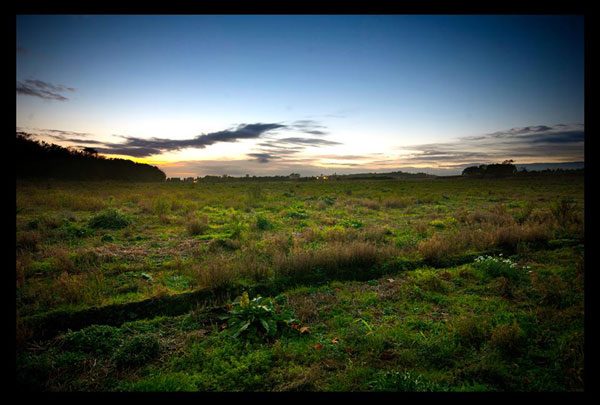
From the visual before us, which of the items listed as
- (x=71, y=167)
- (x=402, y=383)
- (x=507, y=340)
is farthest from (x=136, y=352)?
(x=71, y=167)

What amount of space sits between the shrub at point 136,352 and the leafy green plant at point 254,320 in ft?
3.80

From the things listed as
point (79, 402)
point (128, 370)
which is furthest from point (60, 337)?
point (79, 402)

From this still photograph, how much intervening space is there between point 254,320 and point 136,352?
1761 millimetres

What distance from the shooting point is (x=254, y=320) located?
5000 millimetres

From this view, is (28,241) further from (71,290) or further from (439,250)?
(439,250)

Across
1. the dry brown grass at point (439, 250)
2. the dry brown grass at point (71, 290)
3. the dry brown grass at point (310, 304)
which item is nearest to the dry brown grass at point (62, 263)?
the dry brown grass at point (71, 290)

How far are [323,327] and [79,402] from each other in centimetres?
A: 360

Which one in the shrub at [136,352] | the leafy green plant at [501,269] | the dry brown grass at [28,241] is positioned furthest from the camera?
the dry brown grass at [28,241]

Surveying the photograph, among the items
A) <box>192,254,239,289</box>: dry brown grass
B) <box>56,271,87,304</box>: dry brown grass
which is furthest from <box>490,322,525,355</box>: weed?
<box>56,271,87,304</box>: dry brown grass

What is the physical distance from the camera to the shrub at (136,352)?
421 centimetres

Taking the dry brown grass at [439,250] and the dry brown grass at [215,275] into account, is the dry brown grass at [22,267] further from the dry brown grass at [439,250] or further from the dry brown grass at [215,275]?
the dry brown grass at [439,250]

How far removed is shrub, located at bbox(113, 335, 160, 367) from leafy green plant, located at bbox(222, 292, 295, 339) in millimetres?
1159

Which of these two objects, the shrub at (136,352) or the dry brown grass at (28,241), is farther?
the dry brown grass at (28,241)

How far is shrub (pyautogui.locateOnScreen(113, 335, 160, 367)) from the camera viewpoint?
4.21 meters
